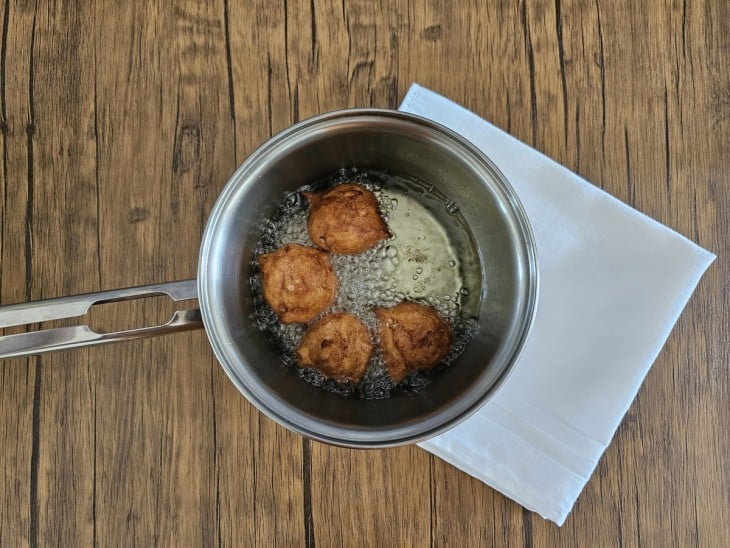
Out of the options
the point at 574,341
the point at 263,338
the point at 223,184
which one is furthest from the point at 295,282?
the point at 574,341

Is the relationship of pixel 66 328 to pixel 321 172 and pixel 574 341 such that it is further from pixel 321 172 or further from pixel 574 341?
pixel 574 341

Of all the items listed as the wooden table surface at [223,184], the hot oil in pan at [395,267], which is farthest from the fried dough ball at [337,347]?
the wooden table surface at [223,184]

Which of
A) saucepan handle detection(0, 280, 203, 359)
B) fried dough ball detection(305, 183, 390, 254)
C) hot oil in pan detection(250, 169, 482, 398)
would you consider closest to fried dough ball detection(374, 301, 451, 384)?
hot oil in pan detection(250, 169, 482, 398)

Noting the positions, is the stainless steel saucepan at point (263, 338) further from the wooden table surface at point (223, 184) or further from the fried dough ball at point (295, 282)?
the wooden table surface at point (223, 184)

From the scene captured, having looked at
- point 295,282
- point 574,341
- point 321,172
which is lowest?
point 574,341

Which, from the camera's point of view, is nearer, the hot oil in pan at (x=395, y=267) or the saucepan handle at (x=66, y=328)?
the saucepan handle at (x=66, y=328)

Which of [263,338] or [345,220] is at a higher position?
[345,220]

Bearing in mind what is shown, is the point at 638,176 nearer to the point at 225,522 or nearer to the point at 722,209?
the point at 722,209
